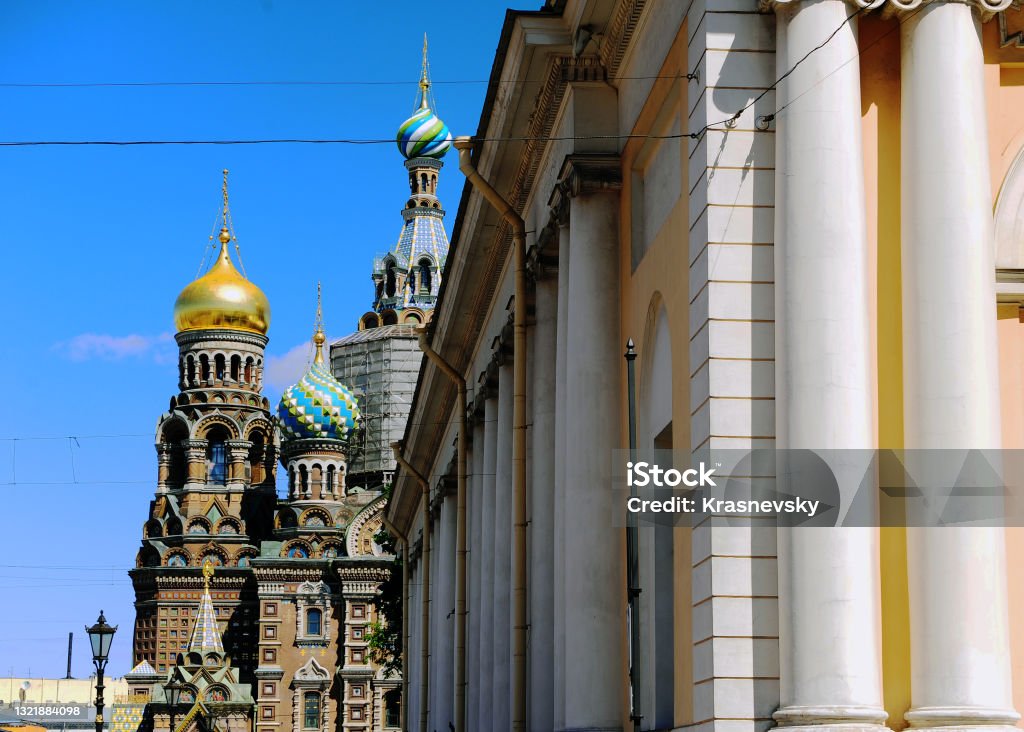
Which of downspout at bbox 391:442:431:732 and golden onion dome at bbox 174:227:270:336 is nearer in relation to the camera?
downspout at bbox 391:442:431:732

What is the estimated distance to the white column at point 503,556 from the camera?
24.8 meters

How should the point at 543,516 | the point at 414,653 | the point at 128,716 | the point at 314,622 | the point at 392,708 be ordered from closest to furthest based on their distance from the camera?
the point at 543,516 < the point at 414,653 < the point at 392,708 < the point at 314,622 < the point at 128,716

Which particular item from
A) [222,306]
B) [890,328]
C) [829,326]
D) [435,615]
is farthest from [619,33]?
[222,306]

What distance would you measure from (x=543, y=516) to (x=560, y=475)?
6.49ft

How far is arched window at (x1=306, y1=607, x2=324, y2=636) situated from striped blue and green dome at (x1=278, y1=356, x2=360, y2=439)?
35.8ft

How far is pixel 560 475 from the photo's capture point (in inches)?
734

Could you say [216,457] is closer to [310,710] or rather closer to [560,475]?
[310,710]

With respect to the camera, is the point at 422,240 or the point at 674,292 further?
the point at 422,240

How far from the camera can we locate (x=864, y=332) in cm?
1284

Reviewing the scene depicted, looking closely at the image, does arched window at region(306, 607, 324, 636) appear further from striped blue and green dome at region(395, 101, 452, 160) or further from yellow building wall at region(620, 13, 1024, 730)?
yellow building wall at region(620, 13, 1024, 730)

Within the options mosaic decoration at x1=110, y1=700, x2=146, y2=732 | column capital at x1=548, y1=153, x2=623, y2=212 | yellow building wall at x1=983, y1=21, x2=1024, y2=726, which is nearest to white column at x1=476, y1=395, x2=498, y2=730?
column capital at x1=548, y1=153, x2=623, y2=212

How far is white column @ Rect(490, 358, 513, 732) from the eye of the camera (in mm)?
24750

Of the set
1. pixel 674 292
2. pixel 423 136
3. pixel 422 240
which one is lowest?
pixel 674 292

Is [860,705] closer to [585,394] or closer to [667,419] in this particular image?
[667,419]
